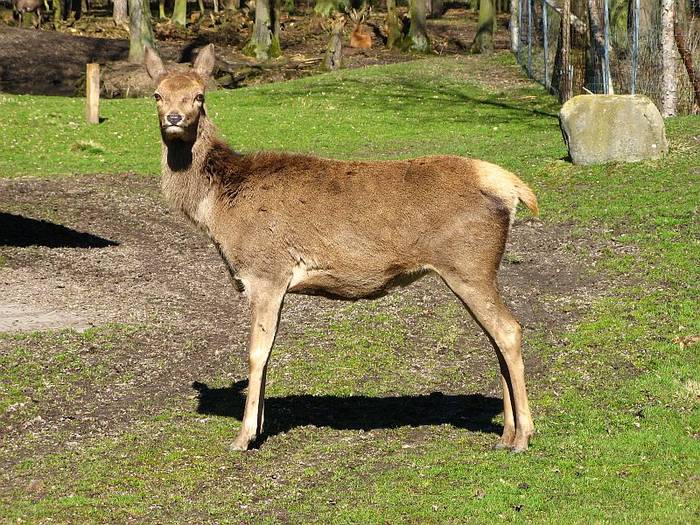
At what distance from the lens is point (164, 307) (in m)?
13.3

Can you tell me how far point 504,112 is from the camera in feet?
91.5

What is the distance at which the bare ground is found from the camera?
950 cm

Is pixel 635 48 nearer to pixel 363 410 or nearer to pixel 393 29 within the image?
pixel 363 410

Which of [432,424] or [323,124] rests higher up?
[432,424]

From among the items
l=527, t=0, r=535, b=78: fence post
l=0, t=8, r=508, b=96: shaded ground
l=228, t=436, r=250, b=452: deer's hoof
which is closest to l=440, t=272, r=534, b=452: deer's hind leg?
l=228, t=436, r=250, b=452: deer's hoof

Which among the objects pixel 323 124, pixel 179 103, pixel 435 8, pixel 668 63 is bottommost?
pixel 323 124

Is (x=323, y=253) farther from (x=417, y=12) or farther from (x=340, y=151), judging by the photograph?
(x=417, y=12)

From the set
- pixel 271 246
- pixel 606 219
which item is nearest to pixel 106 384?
pixel 271 246

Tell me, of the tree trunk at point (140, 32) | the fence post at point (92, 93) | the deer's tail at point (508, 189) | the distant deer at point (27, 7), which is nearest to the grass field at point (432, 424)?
the deer's tail at point (508, 189)

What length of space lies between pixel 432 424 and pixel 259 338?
5.17ft

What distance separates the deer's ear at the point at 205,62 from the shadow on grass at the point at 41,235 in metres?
7.68

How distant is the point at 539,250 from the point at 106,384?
6.72 meters

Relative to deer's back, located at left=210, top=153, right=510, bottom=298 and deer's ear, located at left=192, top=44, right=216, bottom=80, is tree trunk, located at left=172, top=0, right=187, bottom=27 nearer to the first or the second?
deer's ear, located at left=192, top=44, right=216, bottom=80

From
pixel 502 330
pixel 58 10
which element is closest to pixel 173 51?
pixel 58 10
